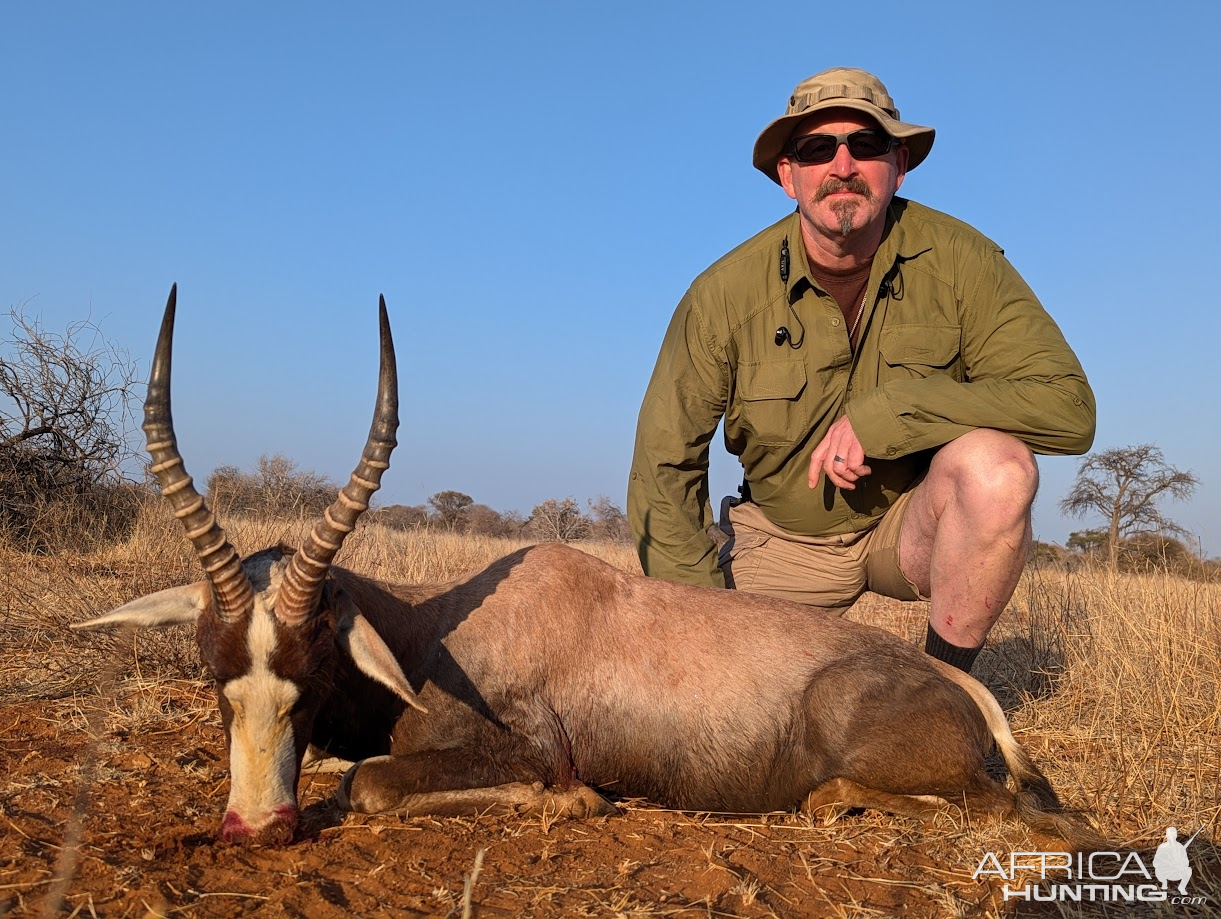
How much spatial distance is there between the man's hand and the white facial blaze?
3152mm

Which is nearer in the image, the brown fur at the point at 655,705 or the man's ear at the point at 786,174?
the brown fur at the point at 655,705

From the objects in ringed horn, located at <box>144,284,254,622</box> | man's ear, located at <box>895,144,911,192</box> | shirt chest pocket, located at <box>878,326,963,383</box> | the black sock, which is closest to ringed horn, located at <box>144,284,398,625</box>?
ringed horn, located at <box>144,284,254,622</box>

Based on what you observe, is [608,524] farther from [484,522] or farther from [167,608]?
[167,608]

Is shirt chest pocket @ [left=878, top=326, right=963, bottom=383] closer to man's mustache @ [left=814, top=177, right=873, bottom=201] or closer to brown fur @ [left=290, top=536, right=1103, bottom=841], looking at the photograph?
man's mustache @ [left=814, top=177, right=873, bottom=201]

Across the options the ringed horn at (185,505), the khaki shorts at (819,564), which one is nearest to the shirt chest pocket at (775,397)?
the khaki shorts at (819,564)

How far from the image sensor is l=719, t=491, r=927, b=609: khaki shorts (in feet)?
20.6

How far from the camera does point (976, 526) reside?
17.5ft

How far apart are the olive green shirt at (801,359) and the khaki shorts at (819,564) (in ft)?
0.35

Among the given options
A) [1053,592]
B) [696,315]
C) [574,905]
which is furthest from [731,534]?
[1053,592]

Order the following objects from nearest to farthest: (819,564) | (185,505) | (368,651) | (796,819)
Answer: (185,505) → (368,651) → (796,819) → (819,564)

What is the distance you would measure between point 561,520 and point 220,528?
17.7 metres

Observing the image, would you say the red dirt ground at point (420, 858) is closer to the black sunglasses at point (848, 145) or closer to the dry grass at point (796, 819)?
the dry grass at point (796, 819)

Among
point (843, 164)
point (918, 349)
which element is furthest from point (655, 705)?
point (843, 164)

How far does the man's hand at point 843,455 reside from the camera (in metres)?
5.56
